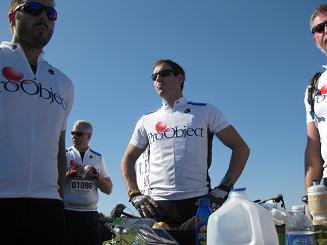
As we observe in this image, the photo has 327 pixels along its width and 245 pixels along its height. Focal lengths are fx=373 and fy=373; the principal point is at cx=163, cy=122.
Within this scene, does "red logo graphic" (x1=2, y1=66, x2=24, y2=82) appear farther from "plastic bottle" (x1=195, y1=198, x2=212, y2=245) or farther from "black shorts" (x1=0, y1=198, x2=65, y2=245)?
"plastic bottle" (x1=195, y1=198, x2=212, y2=245)

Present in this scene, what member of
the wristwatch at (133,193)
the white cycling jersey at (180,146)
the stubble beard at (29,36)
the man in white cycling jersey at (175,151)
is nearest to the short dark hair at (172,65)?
the man in white cycling jersey at (175,151)

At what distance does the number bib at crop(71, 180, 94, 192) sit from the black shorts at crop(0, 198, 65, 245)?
4.16m

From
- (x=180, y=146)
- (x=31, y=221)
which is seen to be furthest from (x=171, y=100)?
(x=31, y=221)

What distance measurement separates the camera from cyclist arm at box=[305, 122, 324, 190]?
3395 millimetres

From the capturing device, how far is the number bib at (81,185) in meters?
7.11

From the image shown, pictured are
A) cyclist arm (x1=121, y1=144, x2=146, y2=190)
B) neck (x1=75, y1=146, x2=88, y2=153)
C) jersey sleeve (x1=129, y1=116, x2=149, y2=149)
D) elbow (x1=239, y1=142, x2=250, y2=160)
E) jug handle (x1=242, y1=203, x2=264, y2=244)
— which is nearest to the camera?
jug handle (x1=242, y1=203, x2=264, y2=244)

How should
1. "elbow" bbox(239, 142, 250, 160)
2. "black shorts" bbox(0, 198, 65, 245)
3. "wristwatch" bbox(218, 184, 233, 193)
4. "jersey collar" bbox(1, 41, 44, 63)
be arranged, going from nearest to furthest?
"black shorts" bbox(0, 198, 65, 245), "jersey collar" bbox(1, 41, 44, 63), "wristwatch" bbox(218, 184, 233, 193), "elbow" bbox(239, 142, 250, 160)

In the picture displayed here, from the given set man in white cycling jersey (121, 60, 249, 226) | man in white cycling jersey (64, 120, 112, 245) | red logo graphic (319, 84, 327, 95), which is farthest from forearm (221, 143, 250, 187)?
man in white cycling jersey (64, 120, 112, 245)

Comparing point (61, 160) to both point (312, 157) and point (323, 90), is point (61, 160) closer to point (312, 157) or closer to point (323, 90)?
point (312, 157)

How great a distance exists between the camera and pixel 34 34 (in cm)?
337

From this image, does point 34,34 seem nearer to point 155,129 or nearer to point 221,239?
point 155,129

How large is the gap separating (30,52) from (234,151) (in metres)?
2.43

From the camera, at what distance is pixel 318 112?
11.3 ft

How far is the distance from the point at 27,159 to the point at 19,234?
1.84 feet
